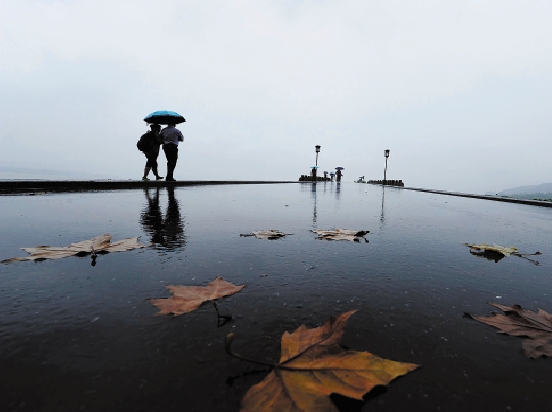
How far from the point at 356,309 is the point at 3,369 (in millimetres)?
1276

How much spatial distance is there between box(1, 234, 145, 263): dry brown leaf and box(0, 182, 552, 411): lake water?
0.13m

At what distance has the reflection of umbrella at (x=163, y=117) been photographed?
1185 centimetres

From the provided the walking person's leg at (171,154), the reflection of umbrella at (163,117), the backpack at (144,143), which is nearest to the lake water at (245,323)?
the walking person's leg at (171,154)

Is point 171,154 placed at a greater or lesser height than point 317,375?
greater

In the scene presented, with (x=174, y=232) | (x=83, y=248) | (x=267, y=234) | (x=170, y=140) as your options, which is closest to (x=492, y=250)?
(x=267, y=234)

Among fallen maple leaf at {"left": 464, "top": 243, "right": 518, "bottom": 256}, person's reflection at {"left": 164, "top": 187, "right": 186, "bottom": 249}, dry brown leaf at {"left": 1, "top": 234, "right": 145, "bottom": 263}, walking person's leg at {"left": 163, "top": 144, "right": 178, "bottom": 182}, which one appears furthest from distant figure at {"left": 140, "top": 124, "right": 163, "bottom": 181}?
fallen maple leaf at {"left": 464, "top": 243, "right": 518, "bottom": 256}

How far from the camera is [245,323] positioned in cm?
115

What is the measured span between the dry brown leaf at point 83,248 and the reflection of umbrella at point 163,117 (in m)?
10.6

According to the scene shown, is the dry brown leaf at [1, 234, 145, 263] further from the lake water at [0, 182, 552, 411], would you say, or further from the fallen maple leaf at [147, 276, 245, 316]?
the fallen maple leaf at [147, 276, 245, 316]

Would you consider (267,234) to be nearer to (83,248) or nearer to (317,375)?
(83,248)

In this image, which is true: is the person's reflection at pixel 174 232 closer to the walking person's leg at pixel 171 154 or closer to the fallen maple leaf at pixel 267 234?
the fallen maple leaf at pixel 267 234

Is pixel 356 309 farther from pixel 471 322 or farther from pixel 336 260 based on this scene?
pixel 336 260

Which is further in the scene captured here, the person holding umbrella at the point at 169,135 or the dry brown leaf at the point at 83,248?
the person holding umbrella at the point at 169,135

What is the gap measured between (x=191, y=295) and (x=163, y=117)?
12.1 metres
